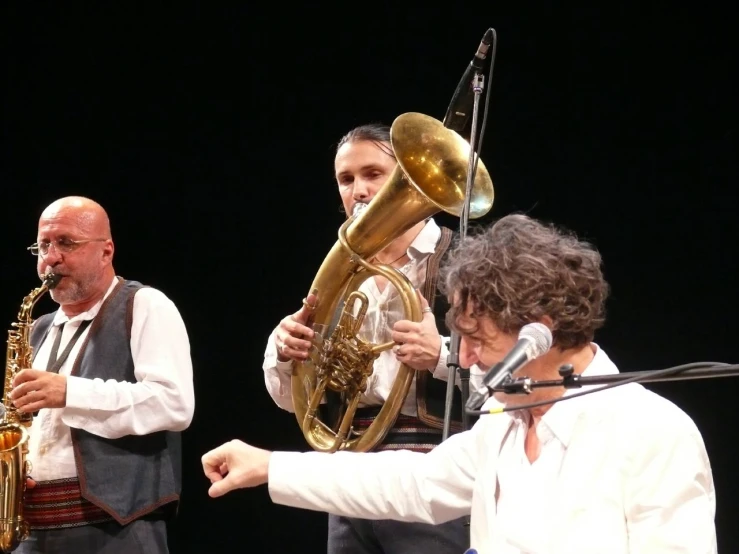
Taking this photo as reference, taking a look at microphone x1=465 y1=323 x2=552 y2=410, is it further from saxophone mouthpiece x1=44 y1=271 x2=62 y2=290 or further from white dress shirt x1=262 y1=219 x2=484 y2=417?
saxophone mouthpiece x1=44 y1=271 x2=62 y2=290

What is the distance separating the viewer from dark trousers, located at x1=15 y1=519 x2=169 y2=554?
2844 mm

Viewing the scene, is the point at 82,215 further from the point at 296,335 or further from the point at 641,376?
the point at 641,376

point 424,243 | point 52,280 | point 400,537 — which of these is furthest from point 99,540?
point 424,243

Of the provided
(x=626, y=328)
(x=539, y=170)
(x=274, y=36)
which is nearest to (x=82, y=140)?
(x=274, y=36)

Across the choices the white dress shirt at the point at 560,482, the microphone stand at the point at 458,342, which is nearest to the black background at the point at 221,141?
the microphone stand at the point at 458,342

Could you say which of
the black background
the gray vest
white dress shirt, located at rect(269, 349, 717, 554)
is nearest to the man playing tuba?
the gray vest

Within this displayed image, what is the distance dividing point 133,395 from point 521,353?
165 centimetres

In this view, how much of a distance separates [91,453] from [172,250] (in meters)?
1.79

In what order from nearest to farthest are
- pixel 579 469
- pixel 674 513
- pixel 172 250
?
1. pixel 674 513
2. pixel 579 469
3. pixel 172 250

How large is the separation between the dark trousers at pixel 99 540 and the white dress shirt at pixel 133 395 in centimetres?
16

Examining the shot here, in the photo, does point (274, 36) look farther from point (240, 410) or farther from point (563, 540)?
point (563, 540)

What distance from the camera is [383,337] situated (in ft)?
9.00

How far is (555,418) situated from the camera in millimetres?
1736

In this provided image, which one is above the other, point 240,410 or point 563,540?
point 563,540
